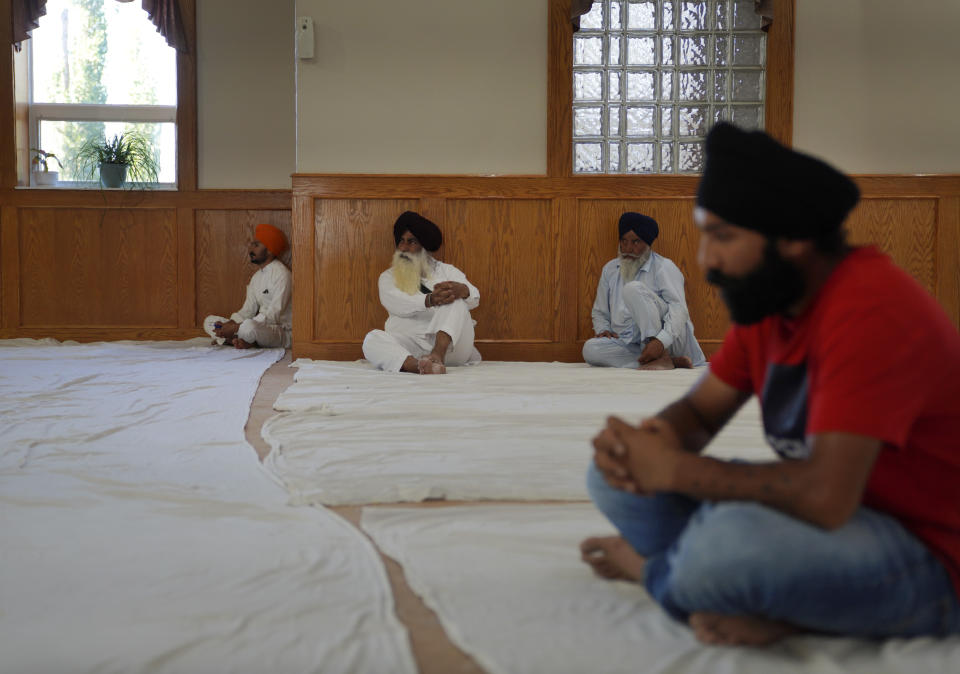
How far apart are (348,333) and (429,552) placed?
3729 mm

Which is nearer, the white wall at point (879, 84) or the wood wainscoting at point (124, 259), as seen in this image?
the white wall at point (879, 84)

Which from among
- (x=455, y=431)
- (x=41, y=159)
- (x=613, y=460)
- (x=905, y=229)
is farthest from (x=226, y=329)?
(x=613, y=460)

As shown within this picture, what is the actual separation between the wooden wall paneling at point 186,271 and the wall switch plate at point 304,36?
1.96 metres

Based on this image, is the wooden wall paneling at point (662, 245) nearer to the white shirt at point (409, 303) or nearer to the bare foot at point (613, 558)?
the white shirt at point (409, 303)

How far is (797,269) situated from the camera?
3.92 ft

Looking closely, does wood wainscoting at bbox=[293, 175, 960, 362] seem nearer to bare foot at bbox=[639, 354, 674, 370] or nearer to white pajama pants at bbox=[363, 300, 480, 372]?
white pajama pants at bbox=[363, 300, 480, 372]

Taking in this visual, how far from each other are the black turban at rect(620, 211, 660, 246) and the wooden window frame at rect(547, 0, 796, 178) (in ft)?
1.49

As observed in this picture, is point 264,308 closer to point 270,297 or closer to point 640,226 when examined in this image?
point 270,297

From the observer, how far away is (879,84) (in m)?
5.42

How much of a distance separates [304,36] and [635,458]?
15.2ft

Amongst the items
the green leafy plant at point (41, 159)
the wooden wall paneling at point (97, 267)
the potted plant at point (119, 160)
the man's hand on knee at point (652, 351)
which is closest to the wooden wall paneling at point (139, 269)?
the wooden wall paneling at point (97, 267)

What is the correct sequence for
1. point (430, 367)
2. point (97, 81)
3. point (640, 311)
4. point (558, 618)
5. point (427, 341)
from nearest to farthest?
point (558, 618)
point (430, 367)
point (640, 311)
point (427, 341)
point (97, 81)

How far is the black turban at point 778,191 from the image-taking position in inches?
45.6

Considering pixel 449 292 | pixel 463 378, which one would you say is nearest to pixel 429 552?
pixel 463 378
